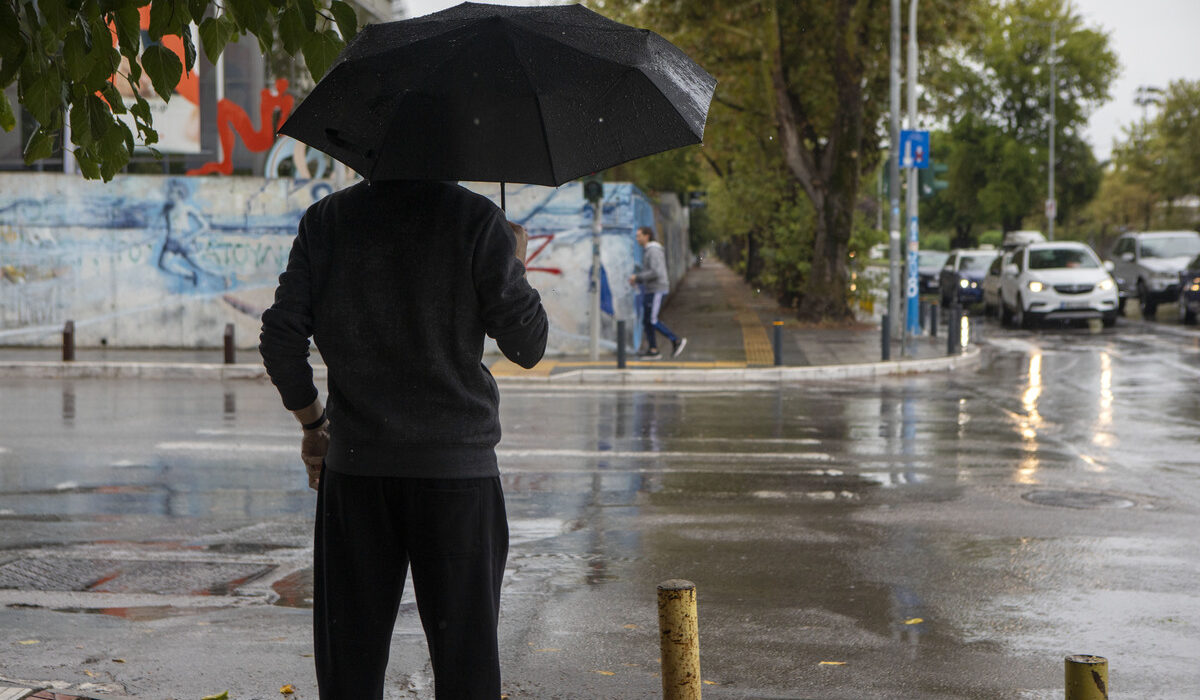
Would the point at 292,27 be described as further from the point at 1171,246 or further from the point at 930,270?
the point at 930,270

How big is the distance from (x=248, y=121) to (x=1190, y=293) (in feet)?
62.3

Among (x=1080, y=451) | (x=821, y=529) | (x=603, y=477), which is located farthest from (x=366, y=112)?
(x=1080, y=451)

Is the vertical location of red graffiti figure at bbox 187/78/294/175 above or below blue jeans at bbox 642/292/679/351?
above

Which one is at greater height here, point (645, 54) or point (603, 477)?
point (645, 54)

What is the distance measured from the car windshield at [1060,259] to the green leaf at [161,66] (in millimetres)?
25504

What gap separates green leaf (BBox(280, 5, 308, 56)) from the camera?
3.85m

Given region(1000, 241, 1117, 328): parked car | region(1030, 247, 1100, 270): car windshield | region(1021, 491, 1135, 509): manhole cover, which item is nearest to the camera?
region(1021, 491, 1135, 509): manhole cover

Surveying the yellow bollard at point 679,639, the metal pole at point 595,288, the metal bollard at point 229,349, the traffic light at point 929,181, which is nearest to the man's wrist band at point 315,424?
the yellow bollard at point 679,639

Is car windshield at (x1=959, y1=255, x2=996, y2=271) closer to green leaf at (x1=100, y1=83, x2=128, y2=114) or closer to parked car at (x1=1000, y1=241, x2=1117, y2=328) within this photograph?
parked car at (x1=1000, y1=241, x2=1117, y2=328)

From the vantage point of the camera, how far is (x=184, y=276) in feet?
67.5

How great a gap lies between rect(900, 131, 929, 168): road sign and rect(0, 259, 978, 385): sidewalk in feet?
9.72

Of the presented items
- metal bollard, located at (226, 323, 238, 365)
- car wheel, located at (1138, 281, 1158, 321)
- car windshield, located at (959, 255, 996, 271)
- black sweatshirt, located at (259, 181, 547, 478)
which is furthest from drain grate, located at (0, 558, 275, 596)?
car windshield, located at (959, 255, 996, 271)

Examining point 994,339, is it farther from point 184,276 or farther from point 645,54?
point 645,54

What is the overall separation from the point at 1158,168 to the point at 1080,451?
49.0m
